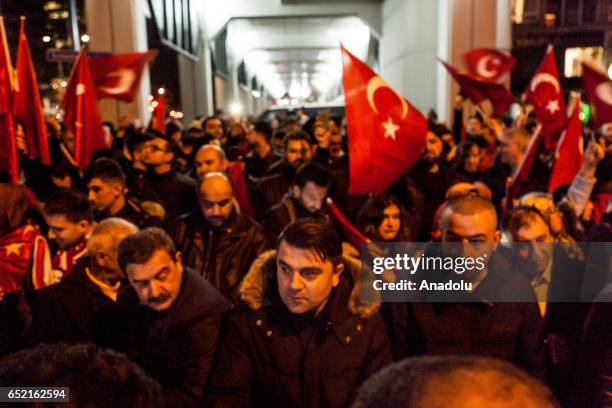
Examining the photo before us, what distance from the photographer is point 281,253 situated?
244 cm

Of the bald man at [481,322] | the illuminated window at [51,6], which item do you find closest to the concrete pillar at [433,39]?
the illuminated window at [51,6]

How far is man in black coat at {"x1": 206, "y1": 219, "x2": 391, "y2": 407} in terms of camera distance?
231 cm

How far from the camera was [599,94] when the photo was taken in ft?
21.1

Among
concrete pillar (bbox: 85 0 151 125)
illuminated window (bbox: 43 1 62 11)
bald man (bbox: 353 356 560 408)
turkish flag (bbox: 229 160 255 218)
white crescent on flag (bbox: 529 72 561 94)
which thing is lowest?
turkish flag (bbox: 229 160 255 218)

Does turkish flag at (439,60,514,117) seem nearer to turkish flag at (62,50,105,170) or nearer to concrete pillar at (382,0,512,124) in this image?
turkish flag at (62,50,105,170)

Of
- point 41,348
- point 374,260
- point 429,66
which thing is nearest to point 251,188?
point 374,260

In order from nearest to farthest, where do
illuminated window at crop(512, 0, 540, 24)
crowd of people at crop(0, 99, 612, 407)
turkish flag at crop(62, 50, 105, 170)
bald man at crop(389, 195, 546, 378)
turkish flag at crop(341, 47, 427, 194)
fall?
crowd of people at crop(0, 99, 612, 407)
bald man at crop(389, 195, 546, 378)
turkish flag at crop(341, 47, 427, 194)
turkish flag at crop(62, 50, 105, 170)
illuminated window at crop(512, 0, 540, 24)

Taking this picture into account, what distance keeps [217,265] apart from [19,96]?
260 cm

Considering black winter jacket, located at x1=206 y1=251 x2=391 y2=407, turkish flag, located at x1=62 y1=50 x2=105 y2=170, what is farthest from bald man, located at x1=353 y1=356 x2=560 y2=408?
turkish flag, located at x1=62 y1=50 x2=105 y2=170

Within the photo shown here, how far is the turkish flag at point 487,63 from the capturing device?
906cm

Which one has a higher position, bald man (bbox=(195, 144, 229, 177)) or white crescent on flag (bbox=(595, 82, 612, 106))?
white crescent on flag (bbox=(595, 82, 612, 106))

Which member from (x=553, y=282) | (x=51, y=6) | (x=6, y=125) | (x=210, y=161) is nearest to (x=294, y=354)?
(x=553, y=282)

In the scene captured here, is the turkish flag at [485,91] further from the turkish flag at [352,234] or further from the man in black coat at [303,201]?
the turkish flag at [352,234]

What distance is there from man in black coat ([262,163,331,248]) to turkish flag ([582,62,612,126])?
10.8ft
